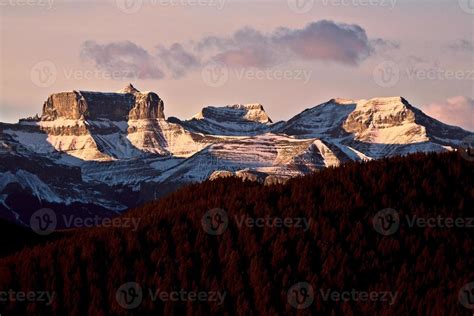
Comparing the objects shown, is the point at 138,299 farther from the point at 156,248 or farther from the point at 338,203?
the point at 338,203

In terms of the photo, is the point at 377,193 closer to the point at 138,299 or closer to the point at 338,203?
the point at 338,203

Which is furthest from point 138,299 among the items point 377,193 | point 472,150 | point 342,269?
point 472,150

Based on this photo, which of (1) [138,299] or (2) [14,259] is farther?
(2) [14,259]

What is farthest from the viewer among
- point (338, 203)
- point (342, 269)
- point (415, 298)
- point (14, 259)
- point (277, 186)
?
point (277, 186)

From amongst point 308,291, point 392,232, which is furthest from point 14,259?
point 392,232

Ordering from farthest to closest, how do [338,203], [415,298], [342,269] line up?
[338,203], [342,269], [415,298]

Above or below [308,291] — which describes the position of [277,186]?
above

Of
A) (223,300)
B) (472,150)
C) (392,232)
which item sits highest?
(472,150)
